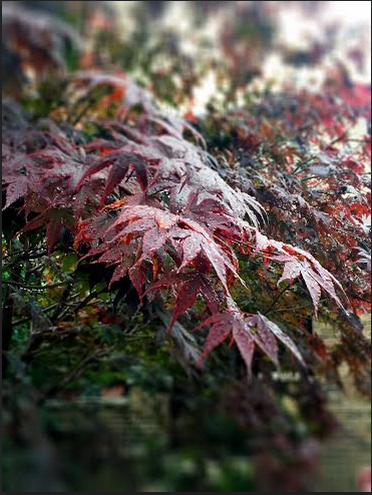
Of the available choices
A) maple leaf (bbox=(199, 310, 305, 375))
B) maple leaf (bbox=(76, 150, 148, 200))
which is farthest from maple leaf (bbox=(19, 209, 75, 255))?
maple leaf (bbox=(199, 310, 305, 375))

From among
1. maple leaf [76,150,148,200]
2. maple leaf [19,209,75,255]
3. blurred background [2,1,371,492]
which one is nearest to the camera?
blurred background [2,1,371,492]

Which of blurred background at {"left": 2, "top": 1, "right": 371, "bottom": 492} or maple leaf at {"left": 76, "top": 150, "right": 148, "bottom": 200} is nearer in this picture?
blurred background at {"left": 2, "top": 1, "right": 371, "bottom": 492}

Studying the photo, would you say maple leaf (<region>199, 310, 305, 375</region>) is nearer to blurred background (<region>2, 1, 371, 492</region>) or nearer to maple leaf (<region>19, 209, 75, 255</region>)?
blurred background (<region>2, 1, 371, 492</region>)

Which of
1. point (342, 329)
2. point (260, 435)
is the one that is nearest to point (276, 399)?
point (260, 435)

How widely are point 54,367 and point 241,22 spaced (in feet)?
2.83

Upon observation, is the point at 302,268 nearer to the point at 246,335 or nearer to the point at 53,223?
the point at 246,335

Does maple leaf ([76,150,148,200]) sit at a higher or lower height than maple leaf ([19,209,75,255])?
higher

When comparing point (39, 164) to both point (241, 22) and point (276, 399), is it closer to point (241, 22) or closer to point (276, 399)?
point (276, 399)

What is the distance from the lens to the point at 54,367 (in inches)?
24.7

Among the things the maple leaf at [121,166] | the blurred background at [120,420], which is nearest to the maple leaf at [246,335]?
the blurred background at [120,420]

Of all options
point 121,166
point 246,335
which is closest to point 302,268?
point 246,335

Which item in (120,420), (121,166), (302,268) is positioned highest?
(121,166)

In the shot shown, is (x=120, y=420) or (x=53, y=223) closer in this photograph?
(x=120, y=420)

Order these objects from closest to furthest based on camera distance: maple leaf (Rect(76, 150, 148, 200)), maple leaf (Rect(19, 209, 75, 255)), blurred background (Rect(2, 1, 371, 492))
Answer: blurred background (Rect(2, 1, 371, 492)) < maple leaf (Rect(76, 150, 148, 200)) < maple leaf (Rect(19, 209, 75, 255))
